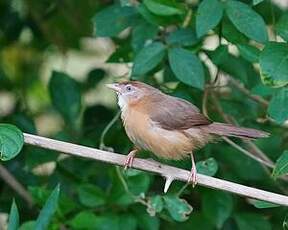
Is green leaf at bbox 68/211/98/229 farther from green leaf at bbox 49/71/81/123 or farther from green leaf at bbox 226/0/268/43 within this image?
green leaf at bbox 226/0/268/43

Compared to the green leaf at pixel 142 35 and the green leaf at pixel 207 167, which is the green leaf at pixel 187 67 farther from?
the green leaf at pixel 207 167

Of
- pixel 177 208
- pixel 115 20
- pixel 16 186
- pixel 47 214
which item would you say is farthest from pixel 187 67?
pixel 16 186

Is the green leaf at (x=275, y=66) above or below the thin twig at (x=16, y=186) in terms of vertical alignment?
above

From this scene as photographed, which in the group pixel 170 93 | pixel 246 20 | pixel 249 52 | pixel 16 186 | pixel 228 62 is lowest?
pixel 16 186

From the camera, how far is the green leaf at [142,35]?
416cm

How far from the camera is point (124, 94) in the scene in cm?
425

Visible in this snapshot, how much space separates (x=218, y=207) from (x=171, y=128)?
1.94 ft

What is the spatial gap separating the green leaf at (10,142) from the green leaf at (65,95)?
58.5 inches

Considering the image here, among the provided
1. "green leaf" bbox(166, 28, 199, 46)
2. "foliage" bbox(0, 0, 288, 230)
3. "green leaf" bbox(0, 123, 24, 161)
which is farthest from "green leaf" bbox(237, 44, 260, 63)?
"green leaf" bbox(0, 123, 24, 161)

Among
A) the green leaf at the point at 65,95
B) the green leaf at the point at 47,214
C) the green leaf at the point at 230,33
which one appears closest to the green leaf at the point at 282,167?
the green leaf at the point at 230,33

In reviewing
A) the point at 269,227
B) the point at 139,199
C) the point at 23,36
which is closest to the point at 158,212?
the point at 139,199

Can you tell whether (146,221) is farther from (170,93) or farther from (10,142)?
(10,142)

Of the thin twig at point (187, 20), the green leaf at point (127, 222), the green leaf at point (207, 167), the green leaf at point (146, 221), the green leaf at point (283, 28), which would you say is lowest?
the green leaf at point (146, 221)

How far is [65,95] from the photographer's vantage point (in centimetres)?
480
